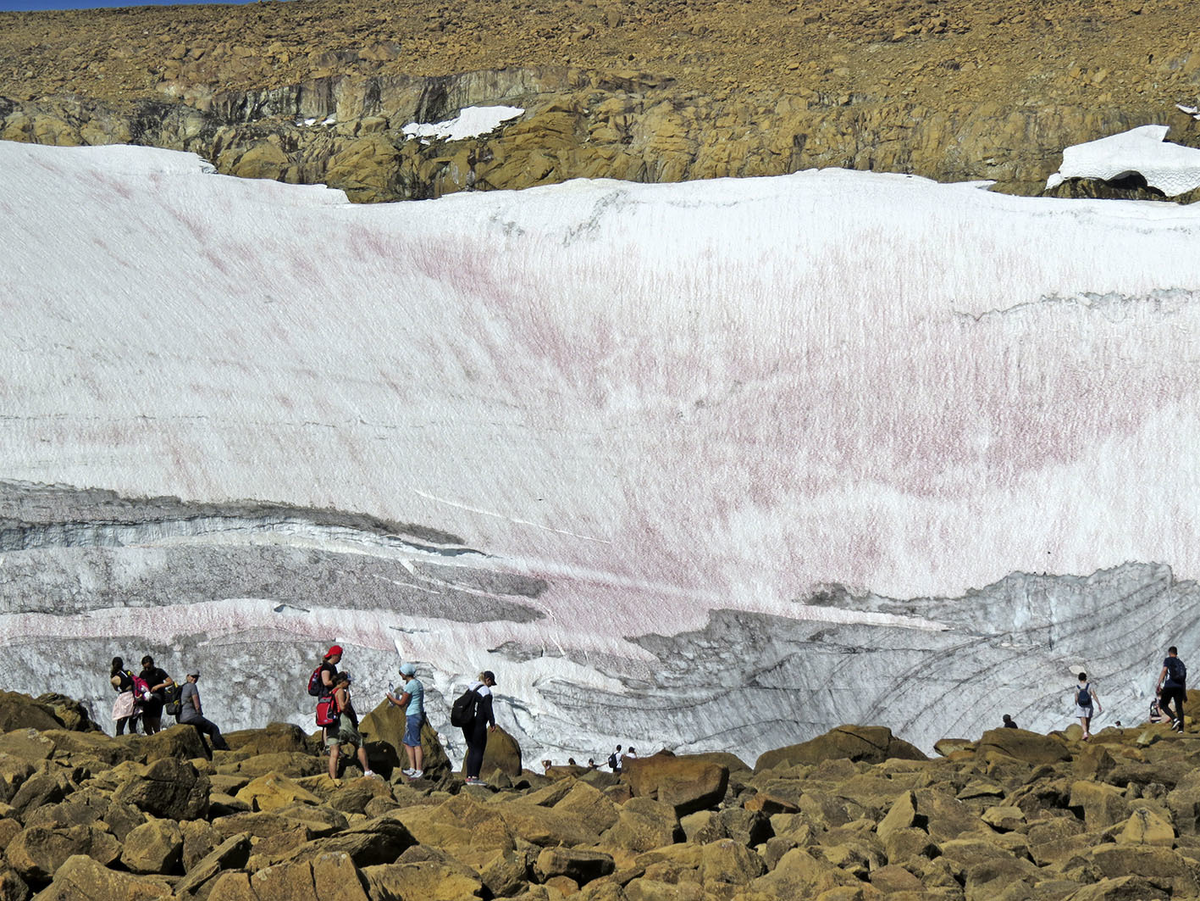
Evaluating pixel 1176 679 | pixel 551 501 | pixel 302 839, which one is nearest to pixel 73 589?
pixel 551 501

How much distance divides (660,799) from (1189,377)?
1355 centimetres

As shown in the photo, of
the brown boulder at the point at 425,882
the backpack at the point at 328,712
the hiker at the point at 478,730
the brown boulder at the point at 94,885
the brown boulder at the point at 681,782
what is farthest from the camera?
the hiker at the point at 478,730

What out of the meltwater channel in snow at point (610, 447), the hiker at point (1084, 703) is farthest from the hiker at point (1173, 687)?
the meltwater channel in snow at point (610, 447)

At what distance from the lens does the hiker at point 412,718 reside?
11352 millimetres

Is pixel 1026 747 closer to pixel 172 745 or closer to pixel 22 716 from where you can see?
pixel 172 745

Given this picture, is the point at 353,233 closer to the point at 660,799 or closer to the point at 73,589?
the point at 73,589

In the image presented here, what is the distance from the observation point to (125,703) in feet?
41.2

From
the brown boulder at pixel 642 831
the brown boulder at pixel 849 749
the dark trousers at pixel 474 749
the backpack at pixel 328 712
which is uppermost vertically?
the backpack at pixel 328 712

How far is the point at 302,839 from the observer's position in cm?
712

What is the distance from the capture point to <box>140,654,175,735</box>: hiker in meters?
12.7

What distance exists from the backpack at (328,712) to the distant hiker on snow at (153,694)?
7.91ft

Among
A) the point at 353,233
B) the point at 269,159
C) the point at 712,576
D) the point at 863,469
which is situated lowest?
the point at 712,576

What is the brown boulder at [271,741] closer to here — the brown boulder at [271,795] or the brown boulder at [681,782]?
the brown boulder at [271,795]

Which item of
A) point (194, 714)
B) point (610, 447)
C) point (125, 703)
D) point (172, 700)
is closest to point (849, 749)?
point (194, 714)
